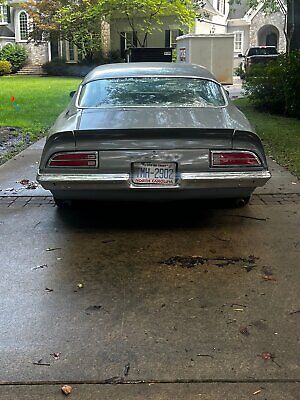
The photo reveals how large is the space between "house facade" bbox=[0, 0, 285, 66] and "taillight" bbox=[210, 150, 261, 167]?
26.8 m

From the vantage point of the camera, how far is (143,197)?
481 cm

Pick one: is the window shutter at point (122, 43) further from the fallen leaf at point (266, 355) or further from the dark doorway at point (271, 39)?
the fallen leaf at point (266, 355)

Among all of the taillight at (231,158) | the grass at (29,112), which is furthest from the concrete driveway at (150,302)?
the grass at (29,112)

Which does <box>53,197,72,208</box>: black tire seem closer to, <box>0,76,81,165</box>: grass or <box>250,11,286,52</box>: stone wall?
<box>0,76,81,165</box>: grass

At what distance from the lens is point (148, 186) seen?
4684 mm

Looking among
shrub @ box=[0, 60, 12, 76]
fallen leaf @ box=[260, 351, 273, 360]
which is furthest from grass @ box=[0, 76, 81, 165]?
shrub @ box=[0, 60, 12, 76]

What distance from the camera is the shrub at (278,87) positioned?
1248cm

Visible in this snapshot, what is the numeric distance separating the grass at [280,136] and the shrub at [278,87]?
0.99 ft

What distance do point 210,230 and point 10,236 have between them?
1.90 metres

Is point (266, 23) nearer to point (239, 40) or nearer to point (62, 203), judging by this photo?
point (239, 40)

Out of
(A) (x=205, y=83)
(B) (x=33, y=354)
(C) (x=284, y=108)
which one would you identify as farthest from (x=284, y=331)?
(C) (x=284, y=108)

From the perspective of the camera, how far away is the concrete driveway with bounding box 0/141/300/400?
2.84m

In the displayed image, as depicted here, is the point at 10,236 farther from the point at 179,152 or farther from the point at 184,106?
Result: the point at 184,106

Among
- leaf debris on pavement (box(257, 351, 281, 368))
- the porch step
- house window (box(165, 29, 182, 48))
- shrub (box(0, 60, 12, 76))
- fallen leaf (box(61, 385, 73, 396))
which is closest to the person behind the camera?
fallen leaf (box(61, 385, 73, 396))
